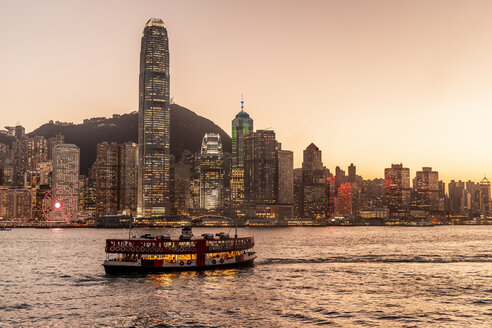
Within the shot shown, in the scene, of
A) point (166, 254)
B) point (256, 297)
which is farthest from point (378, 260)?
point (256, 297)

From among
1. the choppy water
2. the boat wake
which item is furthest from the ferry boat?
the boat wake

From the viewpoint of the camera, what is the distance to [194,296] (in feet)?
205

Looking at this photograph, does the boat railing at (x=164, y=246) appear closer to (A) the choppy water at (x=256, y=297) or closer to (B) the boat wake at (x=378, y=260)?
(A) the choppy water at (x=256, y=297)

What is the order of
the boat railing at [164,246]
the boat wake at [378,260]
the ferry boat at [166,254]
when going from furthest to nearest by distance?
1. the boat wake at [378,260]
2. the ferry boat at [166,254]
3. the boat railing at [164,246]

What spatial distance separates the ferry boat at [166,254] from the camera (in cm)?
7656

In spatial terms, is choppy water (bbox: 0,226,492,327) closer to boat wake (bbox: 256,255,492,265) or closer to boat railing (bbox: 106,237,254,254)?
boat railing (bbox: 106,237,254,254)

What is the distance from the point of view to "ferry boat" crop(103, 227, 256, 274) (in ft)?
251

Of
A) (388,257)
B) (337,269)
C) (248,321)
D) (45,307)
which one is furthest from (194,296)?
(388,257)

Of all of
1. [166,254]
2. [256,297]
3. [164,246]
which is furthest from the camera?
[166,254]

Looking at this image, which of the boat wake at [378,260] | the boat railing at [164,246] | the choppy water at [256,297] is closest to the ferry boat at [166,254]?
the boat railing at [164,246]

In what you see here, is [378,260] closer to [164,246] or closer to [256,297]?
[164,246]

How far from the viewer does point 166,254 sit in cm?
7738

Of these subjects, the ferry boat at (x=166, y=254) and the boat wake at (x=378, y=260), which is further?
the boat wake at (x=378, y=260)

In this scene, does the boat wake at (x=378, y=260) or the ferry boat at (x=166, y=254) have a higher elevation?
the ferry boat at (x=166, y=254)
